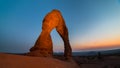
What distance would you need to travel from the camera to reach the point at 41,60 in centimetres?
707

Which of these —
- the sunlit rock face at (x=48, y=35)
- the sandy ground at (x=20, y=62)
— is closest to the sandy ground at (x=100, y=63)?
the sunlit rock face at (x=48, y=35)

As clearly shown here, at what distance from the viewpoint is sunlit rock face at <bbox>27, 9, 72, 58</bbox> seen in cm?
1193

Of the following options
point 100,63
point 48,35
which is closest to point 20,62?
point 48,35

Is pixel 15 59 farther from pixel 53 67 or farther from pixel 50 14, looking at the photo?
pixel 50 14

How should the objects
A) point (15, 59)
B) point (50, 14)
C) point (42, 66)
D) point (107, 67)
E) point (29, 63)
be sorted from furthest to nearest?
1. point (107, 67)
2. point (50, 14)
3. point (42, 66)
4. point (29, 63)
5. point (15, 59)

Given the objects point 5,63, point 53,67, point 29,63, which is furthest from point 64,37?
point 5,63

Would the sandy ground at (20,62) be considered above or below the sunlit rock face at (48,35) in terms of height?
below

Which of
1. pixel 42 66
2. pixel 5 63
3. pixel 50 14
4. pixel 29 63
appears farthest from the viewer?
pixel 50 14

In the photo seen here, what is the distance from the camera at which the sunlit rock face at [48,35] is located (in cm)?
1193

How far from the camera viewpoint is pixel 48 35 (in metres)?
12.7

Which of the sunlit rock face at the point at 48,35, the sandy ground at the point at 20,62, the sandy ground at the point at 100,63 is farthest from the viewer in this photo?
the sandy ground at the point at 100,63

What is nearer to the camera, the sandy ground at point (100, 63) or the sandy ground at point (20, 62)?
the sandy ground at point (20, 62)

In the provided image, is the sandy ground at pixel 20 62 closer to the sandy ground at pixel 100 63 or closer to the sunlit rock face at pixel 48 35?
the sunlit rock face at pixel 48 35

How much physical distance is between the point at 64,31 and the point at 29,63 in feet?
26.4
